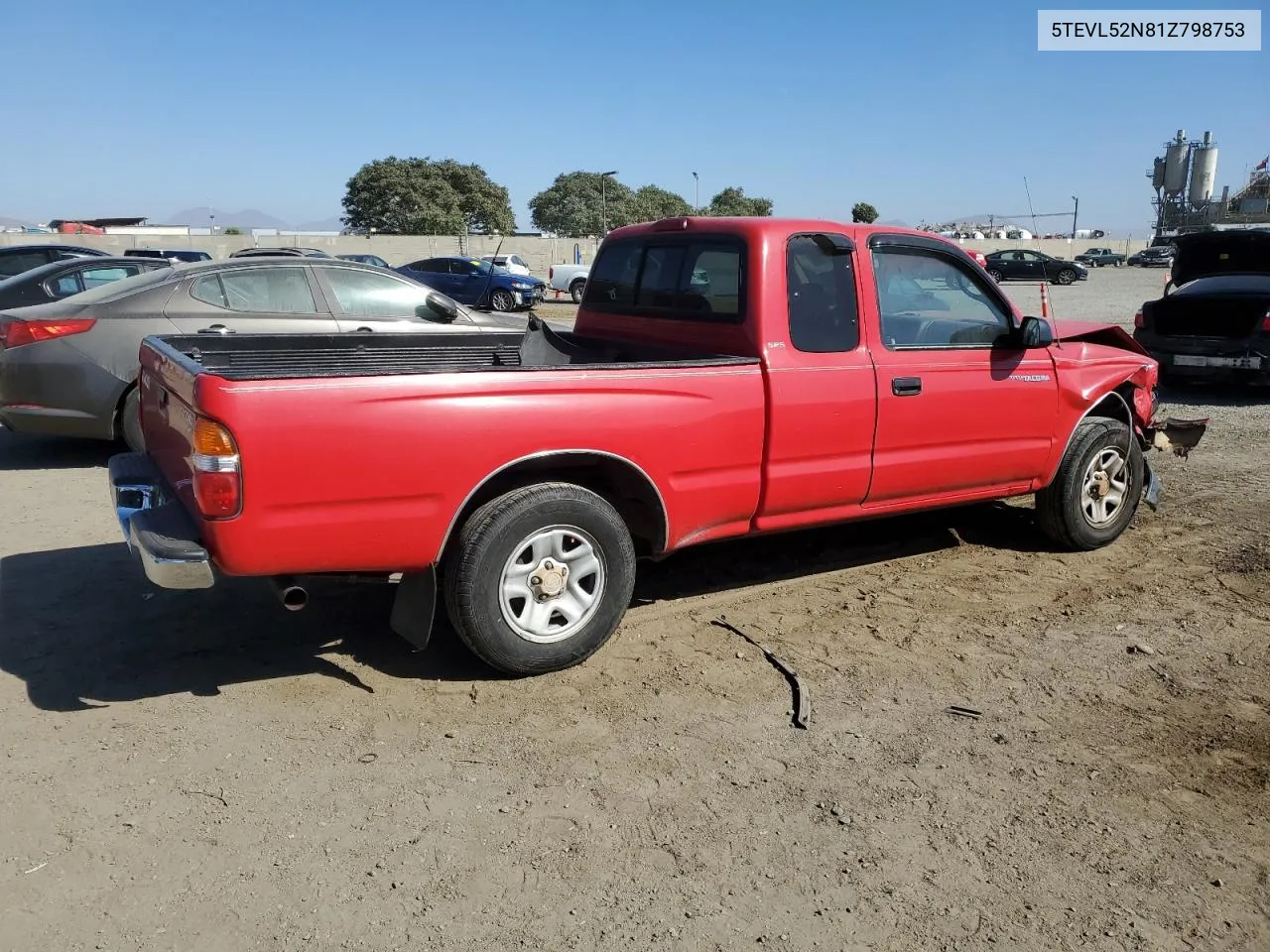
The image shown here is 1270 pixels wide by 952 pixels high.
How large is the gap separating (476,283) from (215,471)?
76.1 feet

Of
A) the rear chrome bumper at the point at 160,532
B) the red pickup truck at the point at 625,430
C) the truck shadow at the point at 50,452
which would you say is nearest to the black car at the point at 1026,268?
the red pickup truck at the point at 625,430

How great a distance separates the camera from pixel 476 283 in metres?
25.9

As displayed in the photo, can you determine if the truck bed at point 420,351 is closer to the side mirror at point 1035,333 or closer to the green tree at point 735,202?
the side mirror at point 1035,333

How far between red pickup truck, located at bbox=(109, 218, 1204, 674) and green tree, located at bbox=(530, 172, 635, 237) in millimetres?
67693

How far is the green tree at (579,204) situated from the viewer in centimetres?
7656

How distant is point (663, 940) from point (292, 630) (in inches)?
104

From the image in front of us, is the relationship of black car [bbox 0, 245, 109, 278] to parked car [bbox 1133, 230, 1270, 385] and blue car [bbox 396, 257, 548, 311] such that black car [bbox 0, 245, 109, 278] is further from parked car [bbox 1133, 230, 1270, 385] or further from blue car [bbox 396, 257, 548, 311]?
parked car [bbox 1133, 230, 1270, 385]

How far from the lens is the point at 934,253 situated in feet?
17.2

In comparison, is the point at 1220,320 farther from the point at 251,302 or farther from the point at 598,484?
the point at 251,302

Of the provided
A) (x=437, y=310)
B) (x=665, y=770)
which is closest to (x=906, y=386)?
(x=665, y=770)

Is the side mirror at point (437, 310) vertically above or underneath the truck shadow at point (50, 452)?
above

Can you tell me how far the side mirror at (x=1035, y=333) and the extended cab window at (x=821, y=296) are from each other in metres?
1.06

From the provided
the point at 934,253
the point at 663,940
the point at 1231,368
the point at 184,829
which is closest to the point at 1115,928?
the point at 663,940

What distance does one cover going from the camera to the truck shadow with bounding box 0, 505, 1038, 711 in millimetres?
4152
